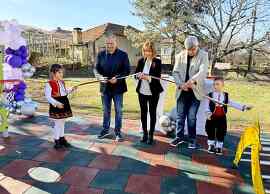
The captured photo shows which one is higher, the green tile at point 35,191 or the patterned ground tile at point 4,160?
the patterned ground tile at point 4,160

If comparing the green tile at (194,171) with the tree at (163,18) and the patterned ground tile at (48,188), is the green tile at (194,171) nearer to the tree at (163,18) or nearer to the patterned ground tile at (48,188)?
the patterned ground tile at (48,188)

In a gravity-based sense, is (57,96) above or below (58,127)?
above

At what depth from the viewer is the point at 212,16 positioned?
19.1 m

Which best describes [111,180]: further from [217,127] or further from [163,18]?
[163,18]

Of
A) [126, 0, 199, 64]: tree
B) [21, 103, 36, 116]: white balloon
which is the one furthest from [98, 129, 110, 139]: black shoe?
[126, 0, 199, 64]: tree

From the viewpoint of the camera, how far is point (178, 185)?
3068 millimetres

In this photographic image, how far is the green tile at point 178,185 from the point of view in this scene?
2941 millimetres

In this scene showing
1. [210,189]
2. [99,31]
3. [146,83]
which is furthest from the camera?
[99,31]

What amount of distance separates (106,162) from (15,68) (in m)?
2.91

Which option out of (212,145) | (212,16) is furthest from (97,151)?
(212,16)

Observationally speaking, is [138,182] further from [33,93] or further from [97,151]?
[33,93]

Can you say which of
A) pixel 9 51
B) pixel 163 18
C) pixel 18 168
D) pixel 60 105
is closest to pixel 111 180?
pixel 18 168

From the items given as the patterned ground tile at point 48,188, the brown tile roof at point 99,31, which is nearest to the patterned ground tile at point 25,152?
the patterned ground tile at point 48,188

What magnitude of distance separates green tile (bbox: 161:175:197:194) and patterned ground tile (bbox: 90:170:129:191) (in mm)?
420
